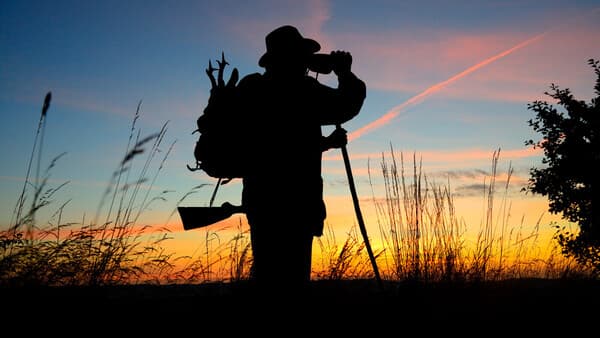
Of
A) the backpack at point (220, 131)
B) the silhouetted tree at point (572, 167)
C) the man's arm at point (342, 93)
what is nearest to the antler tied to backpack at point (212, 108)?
the backpack at point (220, 131)

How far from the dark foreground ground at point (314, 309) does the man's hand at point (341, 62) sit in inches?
63.2

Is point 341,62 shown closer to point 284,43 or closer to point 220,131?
point 284,43

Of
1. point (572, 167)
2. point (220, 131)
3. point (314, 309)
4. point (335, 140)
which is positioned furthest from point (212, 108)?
point (572, 167)

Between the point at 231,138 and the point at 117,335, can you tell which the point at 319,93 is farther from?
the point at 117,335

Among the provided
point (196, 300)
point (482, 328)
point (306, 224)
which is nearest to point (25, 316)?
point (196, 300)

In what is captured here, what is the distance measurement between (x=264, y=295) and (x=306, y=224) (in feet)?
1.80

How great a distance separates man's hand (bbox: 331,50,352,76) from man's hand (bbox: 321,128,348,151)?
0.44 m

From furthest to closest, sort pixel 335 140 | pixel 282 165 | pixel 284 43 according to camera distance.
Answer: pixel 335 140, pixel 284 43, pixel 282 165

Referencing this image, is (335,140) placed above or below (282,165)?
above

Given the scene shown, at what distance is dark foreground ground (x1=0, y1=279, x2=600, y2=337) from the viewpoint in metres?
3.84

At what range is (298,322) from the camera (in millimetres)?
3699

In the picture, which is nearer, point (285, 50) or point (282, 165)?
point (282, 165)

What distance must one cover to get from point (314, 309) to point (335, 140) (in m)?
1.29

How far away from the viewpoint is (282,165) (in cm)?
378
